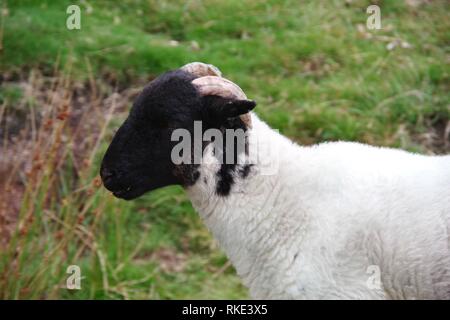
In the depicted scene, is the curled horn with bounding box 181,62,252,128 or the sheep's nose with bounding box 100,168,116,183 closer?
the curled horn with bounding box 181,62,252,128

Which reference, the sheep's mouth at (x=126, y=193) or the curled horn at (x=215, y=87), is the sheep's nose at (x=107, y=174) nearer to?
the sheep's mouth at (x=126, y=193)

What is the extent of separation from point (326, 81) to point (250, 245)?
134 inches

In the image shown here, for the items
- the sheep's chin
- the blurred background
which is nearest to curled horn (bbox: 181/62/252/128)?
the sheep's chin

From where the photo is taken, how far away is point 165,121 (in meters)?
3.92

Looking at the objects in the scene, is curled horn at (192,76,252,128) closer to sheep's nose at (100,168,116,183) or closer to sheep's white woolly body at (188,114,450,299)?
sheep's white woolly body at (188,114,450,299)

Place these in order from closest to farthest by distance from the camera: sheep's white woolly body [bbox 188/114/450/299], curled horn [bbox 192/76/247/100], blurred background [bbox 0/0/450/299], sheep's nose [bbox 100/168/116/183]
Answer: sheep's white woolly body [bbox 188/114/450/299] < curled horn [bbox 192/76/247/100] < sheep's nose [bbox 100/168/116/183] < blurred background [bbox 0/0/450/299]

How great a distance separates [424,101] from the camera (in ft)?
22.5

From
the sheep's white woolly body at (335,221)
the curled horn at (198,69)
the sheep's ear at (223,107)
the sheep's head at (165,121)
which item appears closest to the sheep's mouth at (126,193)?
the sheep's head at (165,121)

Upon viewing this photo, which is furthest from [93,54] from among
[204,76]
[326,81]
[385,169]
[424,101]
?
[385,169]

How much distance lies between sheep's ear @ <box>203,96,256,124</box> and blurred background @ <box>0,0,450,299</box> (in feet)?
4.15

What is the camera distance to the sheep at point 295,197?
370cm

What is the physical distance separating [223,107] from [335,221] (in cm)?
76

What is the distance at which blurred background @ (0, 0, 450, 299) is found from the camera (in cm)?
537

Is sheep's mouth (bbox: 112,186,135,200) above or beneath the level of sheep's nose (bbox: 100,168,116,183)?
beneath
